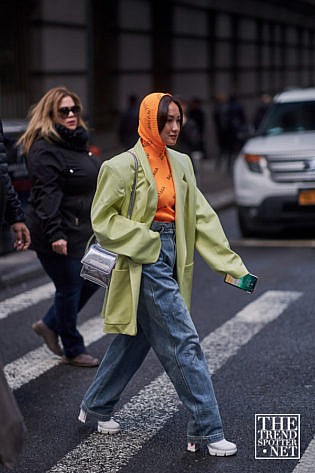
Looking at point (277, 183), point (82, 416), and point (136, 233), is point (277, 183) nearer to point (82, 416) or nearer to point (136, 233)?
point (82, 416)

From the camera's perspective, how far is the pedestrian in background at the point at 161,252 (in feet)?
16.0

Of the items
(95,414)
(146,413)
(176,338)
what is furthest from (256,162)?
(176,338)

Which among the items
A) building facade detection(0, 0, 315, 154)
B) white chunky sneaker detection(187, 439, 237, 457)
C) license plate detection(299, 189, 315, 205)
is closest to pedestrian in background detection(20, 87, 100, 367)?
white chunky sneaker detection(187, 439, 237, 457)

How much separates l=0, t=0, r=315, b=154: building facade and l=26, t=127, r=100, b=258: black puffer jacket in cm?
679

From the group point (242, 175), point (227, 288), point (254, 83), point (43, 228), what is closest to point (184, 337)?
point (43, 228)

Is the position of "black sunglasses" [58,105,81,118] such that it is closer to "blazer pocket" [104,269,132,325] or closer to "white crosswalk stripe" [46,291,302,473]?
"white crosswalk stripe" [46,291,302,473]

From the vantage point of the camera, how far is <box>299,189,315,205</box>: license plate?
1189 cm

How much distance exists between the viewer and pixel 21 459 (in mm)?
5031

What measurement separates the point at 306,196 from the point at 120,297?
285 inches

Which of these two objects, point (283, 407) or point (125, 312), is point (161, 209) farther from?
point (283, 407)

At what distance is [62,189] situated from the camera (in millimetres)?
6531

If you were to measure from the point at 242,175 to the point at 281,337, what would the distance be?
5230 mm
